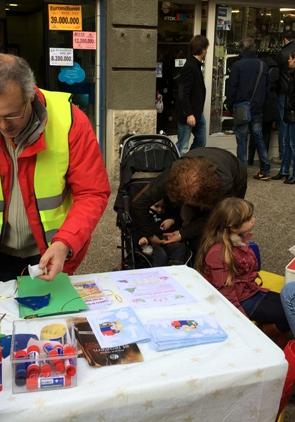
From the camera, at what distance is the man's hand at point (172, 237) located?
3.48m

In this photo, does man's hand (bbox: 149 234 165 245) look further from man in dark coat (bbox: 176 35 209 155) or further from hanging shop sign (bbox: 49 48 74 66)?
hanging shop sign (bbox: 49 48 74 66)

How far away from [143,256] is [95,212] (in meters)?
1.46

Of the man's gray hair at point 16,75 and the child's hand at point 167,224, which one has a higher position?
the man's gray hair at point 16,75

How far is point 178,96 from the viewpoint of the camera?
7141mm

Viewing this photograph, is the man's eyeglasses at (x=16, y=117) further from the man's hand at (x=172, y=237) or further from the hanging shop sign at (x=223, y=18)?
the hanging shop sign at (x=223, y=18)

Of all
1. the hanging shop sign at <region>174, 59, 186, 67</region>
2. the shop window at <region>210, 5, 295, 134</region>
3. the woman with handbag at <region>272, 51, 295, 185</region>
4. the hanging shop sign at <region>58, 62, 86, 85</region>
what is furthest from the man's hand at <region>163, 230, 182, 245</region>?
the shop window at <region>210, 5, 295, 134</region>

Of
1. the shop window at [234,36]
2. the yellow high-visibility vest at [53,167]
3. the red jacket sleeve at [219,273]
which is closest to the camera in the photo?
the yellow high-visibility vest at [53,167]

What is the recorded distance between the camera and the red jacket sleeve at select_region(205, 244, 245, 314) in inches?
116

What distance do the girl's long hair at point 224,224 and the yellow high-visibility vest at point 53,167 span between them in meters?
1.10

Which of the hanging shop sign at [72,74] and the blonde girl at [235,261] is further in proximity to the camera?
the hanging shop sign at [72,74]

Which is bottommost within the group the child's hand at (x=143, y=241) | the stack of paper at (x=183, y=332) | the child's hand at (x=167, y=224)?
the child's hand at (x=143, y=241)

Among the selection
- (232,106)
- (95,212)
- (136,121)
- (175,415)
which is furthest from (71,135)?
(232,106)

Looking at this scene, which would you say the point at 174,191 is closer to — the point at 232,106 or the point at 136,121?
the point at 136,121

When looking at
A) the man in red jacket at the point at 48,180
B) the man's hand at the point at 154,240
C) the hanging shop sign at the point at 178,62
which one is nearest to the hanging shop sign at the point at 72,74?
the hanging shop sign at the point at 178,62
